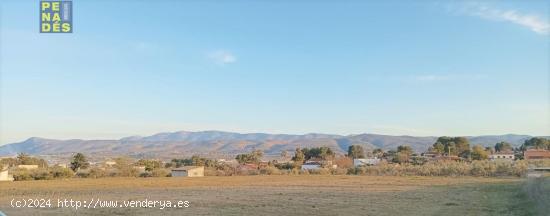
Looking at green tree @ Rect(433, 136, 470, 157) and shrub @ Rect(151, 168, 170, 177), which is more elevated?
green tree @ Rect(433, 136, 470, 157)

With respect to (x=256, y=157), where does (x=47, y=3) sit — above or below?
above

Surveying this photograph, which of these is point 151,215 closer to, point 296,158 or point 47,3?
point 47,3

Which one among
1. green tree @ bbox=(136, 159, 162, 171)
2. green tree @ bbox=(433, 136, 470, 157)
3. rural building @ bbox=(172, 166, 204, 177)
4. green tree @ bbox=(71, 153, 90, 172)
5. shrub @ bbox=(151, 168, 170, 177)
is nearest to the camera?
rural building @ bbox=(172, 166, 204, 177)

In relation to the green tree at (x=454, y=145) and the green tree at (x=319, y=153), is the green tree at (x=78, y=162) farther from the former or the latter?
the green tree at (x=454, y=145)

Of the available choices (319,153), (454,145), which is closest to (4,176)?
(319,153)

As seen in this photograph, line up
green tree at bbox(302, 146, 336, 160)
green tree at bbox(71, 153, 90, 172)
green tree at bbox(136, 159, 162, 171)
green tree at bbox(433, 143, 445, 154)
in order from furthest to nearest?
green tree at bbox(433, 143, 445, 154) → green tree at bbox(302, 146, 336, 160) → green tree at bbox(71, 153, 90, 172) → green tree at bbox(136, 159, 162, 171)

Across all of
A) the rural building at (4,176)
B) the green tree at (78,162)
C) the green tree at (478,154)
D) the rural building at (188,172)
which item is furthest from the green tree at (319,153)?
the rural building at (4,176)

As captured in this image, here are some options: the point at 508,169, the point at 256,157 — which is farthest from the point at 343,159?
the point at 508,169

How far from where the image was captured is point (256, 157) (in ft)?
322

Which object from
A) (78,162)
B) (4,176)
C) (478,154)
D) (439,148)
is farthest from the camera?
(439,148)

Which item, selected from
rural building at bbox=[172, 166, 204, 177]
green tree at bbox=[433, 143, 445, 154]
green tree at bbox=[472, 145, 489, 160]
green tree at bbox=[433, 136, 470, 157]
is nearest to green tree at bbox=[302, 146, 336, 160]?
green tree at bbox=[433, 143, 445, 154]

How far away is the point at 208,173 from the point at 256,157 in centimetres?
3052

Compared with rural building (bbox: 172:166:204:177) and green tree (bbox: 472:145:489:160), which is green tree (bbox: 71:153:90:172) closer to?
rural building (bbox: 172:166:204:177)

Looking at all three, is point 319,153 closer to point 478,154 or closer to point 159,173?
point 478,154
